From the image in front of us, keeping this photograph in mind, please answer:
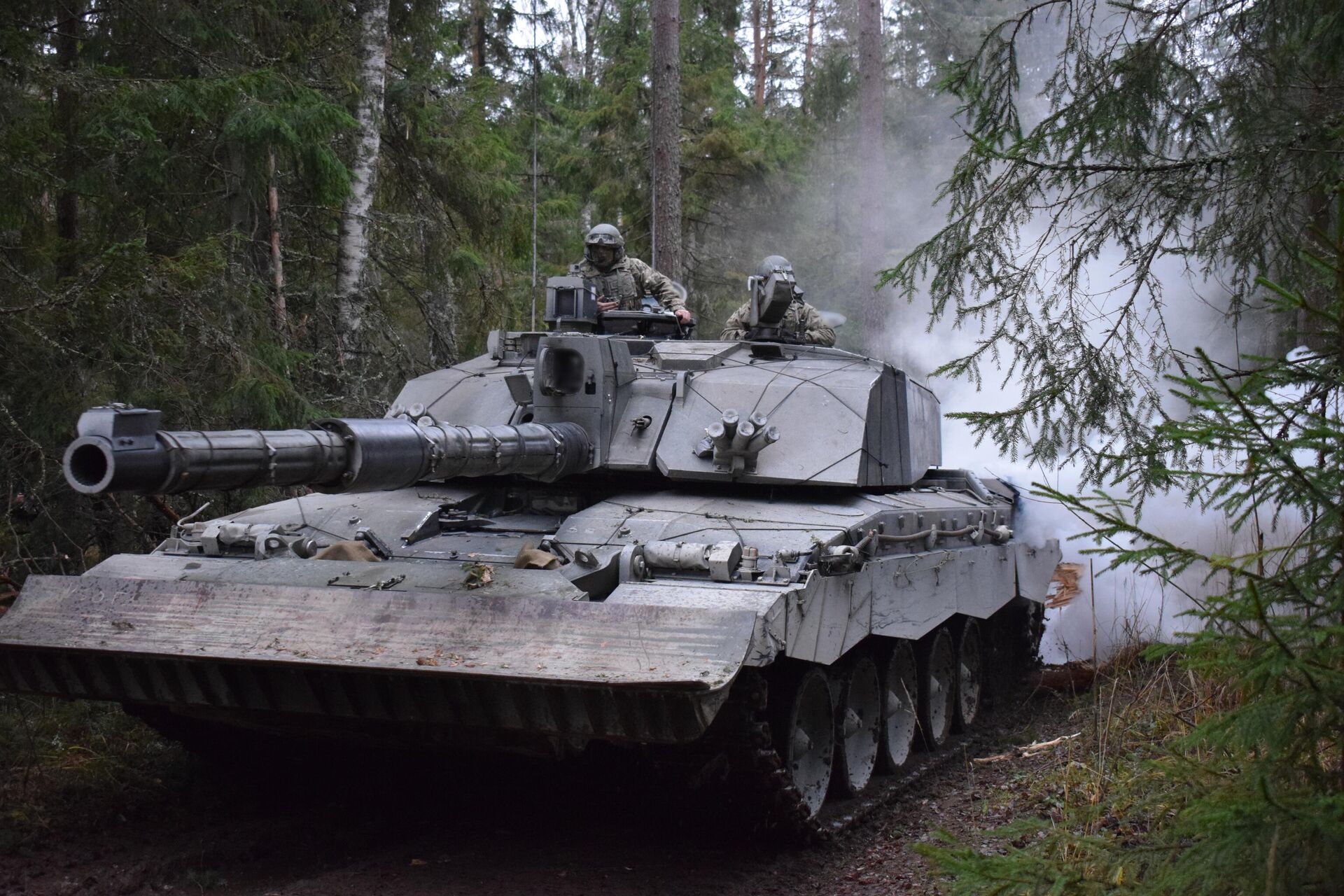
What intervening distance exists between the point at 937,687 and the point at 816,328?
116 inches

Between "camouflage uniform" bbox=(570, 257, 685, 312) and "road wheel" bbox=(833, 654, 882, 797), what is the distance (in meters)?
3.67

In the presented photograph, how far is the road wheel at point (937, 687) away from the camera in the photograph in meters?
8.82

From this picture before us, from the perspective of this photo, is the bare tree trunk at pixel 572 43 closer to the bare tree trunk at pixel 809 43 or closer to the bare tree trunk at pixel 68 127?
the bare tree trunk at pixel 809 43

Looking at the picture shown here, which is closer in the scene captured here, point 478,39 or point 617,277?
point 617,277

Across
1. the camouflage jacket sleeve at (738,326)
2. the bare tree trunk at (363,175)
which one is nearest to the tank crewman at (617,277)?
the camouflage jacket sleeve at (738,326)

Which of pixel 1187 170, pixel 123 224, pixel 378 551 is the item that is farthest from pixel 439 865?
pixel 123 224

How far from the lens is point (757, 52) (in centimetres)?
2961

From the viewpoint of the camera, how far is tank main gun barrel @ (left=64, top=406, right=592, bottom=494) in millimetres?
4234

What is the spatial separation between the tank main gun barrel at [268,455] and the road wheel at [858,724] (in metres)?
2.70

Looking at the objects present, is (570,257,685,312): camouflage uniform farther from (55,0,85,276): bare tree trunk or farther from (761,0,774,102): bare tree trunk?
(761,0,774,102): bare tree trunk

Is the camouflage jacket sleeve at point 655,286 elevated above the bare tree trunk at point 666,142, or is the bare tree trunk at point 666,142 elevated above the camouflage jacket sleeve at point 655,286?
the bare tree trunk at point 666,142

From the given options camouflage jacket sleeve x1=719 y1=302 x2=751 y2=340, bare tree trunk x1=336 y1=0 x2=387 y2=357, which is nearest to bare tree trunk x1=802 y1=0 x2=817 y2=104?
bare tree trunk x1=336 y1=0 x2=387 y2=357

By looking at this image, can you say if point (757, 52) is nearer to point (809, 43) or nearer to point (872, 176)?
A: point (809, 43)

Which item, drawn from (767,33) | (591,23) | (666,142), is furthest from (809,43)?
(666,142)
